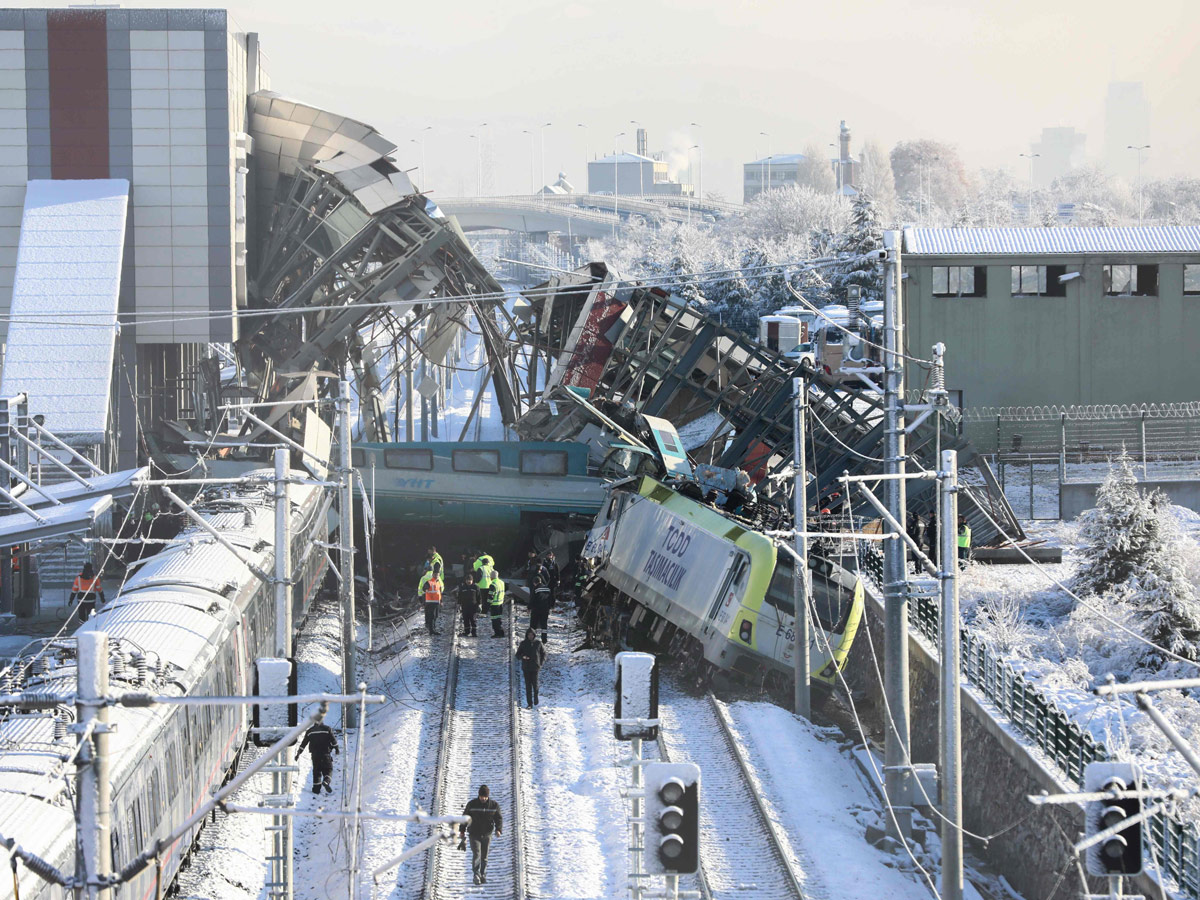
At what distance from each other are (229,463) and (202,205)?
8.81 metres

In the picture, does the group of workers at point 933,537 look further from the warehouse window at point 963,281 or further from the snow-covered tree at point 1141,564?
the warehouse window at point 963,281

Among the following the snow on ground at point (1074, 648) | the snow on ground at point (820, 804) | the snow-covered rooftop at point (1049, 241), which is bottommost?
the snow on ground at point (820, 804)

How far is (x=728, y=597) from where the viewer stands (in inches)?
963

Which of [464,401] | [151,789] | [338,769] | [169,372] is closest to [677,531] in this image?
[338,769]

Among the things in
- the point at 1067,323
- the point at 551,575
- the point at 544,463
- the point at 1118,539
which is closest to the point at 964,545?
the point at 1118,539

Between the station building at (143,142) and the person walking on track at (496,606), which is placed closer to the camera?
the person walking on track at (496,606)

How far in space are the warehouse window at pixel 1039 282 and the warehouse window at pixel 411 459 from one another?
18833 millimetres

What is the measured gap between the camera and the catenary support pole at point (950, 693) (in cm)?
1544

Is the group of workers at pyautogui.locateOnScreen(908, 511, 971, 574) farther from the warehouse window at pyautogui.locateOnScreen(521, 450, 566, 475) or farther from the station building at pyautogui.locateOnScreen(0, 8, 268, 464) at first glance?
the station building at pyautogui.locateOnScreen(0, 8, 268, 464)

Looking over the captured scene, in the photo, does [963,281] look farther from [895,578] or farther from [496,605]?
[895,578]

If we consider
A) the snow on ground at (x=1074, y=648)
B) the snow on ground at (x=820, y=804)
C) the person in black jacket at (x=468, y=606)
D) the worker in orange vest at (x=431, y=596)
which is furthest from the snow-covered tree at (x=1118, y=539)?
the worker in orange vest at (x=431, y=596)

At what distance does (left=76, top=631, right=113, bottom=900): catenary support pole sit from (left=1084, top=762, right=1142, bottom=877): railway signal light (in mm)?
6733

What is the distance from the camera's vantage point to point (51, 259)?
41.5m

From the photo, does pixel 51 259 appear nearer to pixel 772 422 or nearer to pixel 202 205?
pixel 202 205
